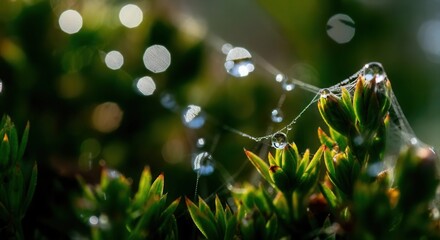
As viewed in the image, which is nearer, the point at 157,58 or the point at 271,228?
the point at 271,228

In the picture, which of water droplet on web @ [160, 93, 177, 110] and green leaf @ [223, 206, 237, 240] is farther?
water droplet on web @ [160, 93, 177, 110]

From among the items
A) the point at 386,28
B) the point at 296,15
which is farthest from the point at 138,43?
the point at 386,28

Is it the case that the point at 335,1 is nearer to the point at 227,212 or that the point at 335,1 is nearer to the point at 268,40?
the point at 268,40

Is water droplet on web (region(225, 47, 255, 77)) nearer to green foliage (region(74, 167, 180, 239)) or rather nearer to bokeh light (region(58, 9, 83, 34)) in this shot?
bokeh light (region(58, 9, 83, 34))

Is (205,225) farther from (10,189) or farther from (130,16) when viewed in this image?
(130,16)

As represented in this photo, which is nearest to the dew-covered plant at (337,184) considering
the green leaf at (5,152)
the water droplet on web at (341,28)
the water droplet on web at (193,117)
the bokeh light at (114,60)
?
the green leaf at (5,152)

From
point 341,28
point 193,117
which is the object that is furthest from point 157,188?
point 341,28

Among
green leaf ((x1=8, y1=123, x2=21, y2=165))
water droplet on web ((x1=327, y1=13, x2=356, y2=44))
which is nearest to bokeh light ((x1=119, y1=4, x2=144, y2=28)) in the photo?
water droplet on web ((x1=327, y1=13, x2=356, y2=44))
